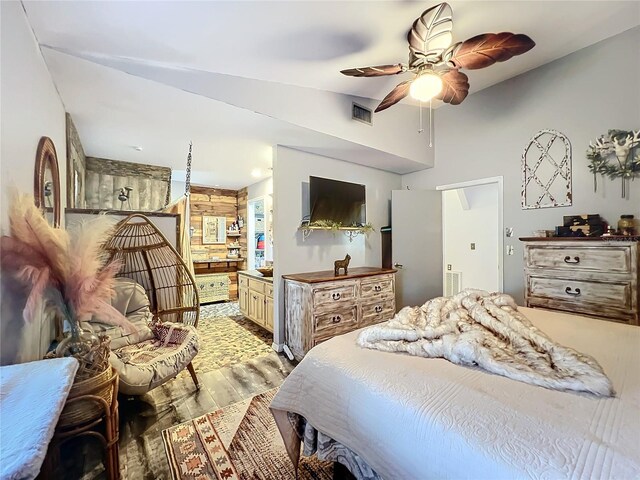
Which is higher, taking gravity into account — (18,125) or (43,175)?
(18,125)

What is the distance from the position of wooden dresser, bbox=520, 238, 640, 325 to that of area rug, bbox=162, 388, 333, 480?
2353 mm

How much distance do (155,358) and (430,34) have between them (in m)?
2.88

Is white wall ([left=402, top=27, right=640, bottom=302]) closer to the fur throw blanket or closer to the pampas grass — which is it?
the fur throw blanket

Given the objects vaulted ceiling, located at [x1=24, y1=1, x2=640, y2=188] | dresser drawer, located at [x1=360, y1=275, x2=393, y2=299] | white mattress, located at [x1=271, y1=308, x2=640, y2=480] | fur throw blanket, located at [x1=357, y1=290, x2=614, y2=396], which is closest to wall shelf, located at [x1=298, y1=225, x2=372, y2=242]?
dresser drawer, located at [x1=360, y1=275, x2=393, y2=299]

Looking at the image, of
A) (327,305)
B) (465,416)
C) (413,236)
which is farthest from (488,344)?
(413,236)

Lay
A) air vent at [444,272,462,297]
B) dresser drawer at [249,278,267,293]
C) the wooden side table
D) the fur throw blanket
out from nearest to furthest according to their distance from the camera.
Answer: the fur throw blanket → the wooden side table → dresser drawer at [249,278,267,293] → air vent at [444,272,462,297]

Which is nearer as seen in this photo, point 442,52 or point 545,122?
point 442,52

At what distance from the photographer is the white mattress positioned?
0.69 meters

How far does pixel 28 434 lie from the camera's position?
674 millimetres

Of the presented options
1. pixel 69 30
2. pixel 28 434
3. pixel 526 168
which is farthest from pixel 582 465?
pixel 526 168

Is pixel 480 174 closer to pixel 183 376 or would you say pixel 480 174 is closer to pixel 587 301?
pixel 587 301

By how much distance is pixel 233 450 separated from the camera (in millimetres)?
1648

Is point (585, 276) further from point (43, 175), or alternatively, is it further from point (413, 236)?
point (43, 175)

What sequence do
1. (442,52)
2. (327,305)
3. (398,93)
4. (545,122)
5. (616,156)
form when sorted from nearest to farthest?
1. (442,52)
2. (398,93)
3. (616,156)
4. (327,305)
5. (545,122)
